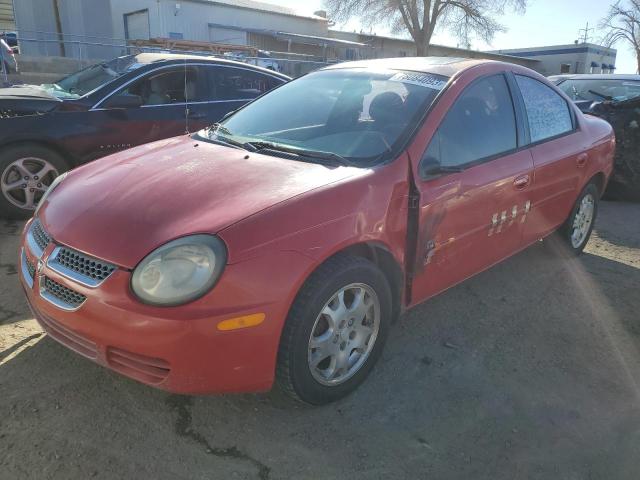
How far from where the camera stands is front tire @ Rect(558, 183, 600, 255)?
14.4 feet

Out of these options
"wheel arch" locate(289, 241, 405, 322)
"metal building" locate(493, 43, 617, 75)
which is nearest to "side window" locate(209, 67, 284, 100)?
"wheel arch" locate(289, 241, 405, 322)

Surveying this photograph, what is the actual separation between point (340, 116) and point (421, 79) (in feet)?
1.72

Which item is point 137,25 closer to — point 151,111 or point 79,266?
point 151,111

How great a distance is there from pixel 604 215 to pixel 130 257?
5.92 metres

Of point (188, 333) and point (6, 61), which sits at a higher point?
point (6, 61)

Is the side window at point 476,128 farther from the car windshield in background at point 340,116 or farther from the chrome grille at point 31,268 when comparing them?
the chrome grille at point 31,268

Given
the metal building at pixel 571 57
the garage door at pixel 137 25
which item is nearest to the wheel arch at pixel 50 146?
the garage door at pixel 137 25

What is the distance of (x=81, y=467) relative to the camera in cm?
204

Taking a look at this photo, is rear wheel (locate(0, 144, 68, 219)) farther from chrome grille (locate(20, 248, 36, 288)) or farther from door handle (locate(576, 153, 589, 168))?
door handle (locate(576, 153, 589, 168))

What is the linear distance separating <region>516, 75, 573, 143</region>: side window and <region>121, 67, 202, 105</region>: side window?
3.39 m

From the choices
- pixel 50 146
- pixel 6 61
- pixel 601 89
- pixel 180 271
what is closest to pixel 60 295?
pixel 180 271

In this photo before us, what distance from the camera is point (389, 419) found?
2.43m

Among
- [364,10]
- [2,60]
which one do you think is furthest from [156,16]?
[2,60]

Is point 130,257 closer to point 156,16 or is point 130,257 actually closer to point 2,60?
point 2,60
